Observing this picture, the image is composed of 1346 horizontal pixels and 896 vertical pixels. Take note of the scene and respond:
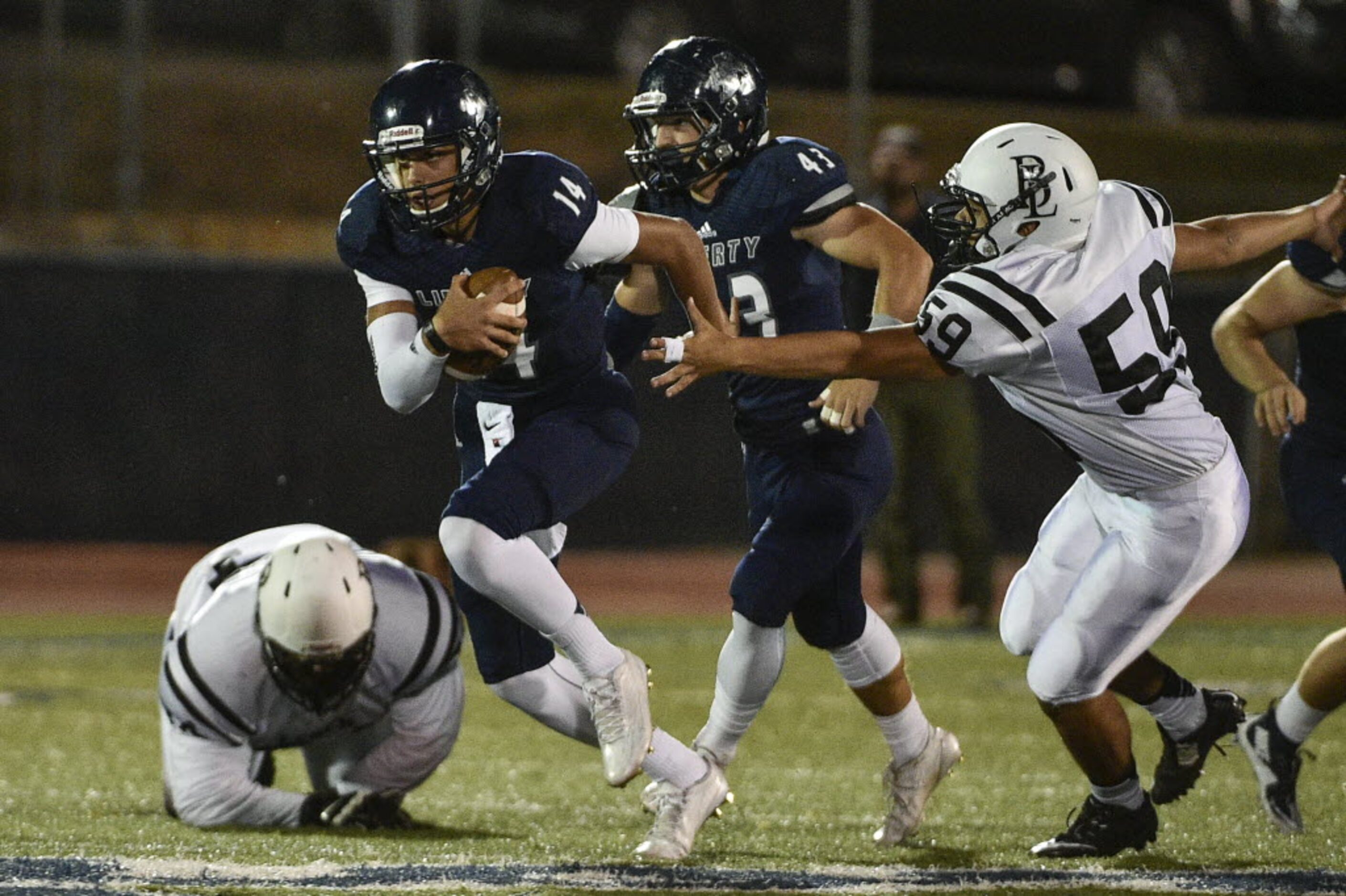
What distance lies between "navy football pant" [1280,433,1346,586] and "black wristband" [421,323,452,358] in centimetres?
215

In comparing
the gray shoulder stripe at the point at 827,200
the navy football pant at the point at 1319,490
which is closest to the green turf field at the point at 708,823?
the navy football pant at the point at 1319,490

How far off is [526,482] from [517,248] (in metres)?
0.50

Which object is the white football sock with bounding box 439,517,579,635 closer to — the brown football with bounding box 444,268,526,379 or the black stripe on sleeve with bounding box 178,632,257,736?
the brown football with bounding box 444,268,526,379

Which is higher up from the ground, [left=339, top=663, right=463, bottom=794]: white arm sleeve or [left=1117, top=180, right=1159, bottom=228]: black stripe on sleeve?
[left=1117, top=180, right=1159, bottom=228]: black stripe on sleeve

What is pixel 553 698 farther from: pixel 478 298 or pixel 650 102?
pixel 650 102

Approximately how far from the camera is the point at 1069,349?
3887 millimetres

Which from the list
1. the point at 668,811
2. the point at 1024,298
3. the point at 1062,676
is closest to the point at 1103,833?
the point at 1062,676

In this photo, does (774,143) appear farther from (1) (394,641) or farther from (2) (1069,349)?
(1) (394,641)

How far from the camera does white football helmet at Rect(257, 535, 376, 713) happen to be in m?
4.28

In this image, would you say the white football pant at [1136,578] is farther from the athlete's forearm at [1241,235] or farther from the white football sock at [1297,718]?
the white football sock at [1297,718]

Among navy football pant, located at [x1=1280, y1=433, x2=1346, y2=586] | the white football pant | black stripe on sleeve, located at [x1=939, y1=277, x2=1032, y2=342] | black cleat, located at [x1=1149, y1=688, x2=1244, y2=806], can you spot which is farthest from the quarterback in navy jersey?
navy football pant, located at [x1=1280, y1=433, x2=1346, y2=586]

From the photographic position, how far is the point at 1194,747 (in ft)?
14.8

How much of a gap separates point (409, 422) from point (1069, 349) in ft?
23.4

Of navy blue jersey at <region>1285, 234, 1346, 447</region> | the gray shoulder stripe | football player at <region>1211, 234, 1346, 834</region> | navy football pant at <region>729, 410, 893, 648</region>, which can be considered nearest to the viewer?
navy football pant at <region>729, 410, 893, 648</region>
